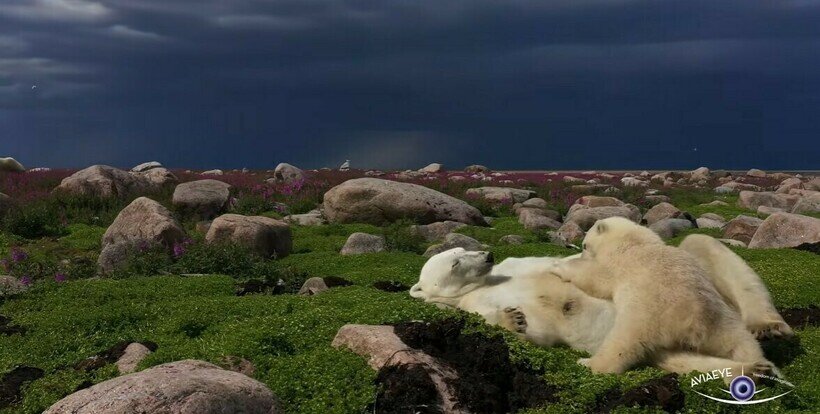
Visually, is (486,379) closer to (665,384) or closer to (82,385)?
(665,384)

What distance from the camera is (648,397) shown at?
18.9 feet

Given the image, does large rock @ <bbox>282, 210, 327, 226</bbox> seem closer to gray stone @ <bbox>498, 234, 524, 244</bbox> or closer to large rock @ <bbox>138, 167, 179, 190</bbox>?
gray stone @ <bbox>498, 234, 524, 244</bbox>

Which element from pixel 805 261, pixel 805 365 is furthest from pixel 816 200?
pixel 805 365

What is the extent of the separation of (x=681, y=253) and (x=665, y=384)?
1.32m

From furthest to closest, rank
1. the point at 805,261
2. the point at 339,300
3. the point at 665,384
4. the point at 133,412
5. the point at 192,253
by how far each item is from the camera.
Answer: the point at 192,253 → the point at 805,261 → the point at 339,300 → the point at 665,384 → the point at 133,412

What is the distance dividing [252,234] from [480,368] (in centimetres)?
1005

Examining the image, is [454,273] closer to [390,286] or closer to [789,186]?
[390,286]

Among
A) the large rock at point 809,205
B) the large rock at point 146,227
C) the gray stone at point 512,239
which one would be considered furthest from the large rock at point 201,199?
the large rock at point 809,205

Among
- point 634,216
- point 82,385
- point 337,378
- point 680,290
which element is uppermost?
point 680,290

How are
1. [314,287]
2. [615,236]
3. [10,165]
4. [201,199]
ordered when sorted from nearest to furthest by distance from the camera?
[615,236] < [314,287] < [201,199] < [10,165]

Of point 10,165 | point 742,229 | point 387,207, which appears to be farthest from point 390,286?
point 10,165

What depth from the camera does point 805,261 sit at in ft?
39.6

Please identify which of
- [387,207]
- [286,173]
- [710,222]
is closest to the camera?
[387,207]

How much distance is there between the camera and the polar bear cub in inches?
236
